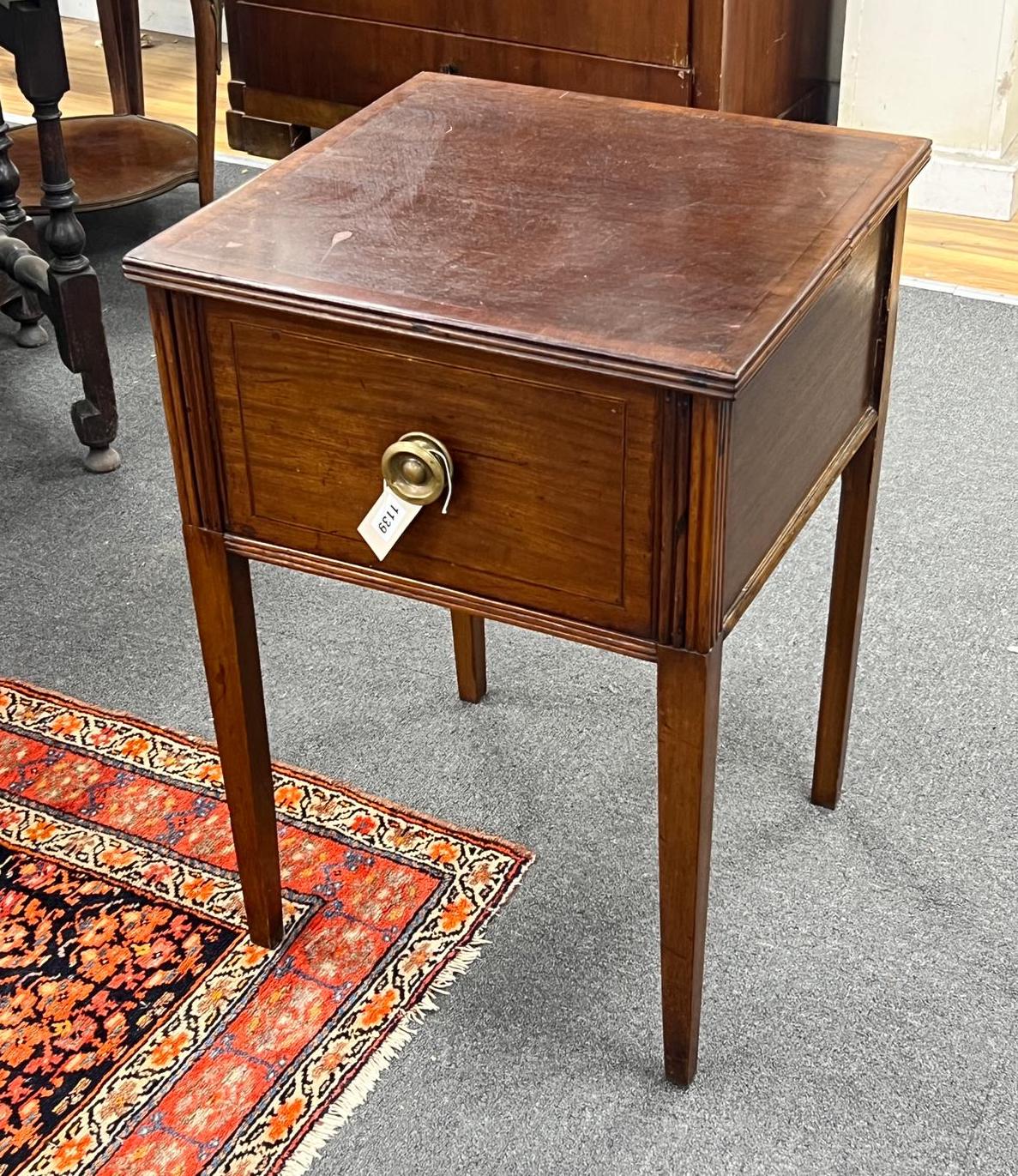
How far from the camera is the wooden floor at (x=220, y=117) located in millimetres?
3105

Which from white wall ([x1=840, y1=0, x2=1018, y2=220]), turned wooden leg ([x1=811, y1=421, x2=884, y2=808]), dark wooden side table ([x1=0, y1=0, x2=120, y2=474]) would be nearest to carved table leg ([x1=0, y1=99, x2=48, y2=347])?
dark wooden side table ([x1=0, y1=0, x2=120, y2=474])

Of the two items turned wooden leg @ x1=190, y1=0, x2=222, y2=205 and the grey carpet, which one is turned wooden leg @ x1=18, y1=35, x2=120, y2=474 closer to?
the grey carpet

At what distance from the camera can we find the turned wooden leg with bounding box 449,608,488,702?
6.23ft

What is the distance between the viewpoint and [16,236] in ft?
8.70

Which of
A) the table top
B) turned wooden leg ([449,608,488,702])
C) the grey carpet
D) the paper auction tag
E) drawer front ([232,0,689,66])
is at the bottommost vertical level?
the grey carpet

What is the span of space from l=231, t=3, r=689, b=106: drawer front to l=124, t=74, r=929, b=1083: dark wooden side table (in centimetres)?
169

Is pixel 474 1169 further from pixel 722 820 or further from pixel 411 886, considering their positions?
pixel 722 820

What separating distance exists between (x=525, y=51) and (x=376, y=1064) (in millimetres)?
2261

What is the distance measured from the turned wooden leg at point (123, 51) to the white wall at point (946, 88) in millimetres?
1571

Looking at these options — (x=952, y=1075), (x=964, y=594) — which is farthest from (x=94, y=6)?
(x=952, y=1075)

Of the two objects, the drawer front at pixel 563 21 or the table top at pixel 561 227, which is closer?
the table top at pixel 561 227

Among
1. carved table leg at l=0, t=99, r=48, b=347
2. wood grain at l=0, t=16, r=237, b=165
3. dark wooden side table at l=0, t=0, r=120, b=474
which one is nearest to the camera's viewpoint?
dark wooden side table at l=0, t=0, r=120, b=474

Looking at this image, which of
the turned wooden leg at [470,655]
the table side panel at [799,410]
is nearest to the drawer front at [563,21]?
the turned wooden leg at [470,655]

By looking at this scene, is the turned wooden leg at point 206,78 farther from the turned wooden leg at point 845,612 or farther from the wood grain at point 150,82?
the turned wooden leg at point 845,612
